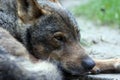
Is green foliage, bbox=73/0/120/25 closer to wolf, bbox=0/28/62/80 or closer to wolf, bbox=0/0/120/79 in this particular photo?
wolf, bbox=0/0/120/79

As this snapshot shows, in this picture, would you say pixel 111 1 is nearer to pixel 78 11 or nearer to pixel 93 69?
pixel 78 11

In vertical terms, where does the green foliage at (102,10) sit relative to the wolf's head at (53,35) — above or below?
above

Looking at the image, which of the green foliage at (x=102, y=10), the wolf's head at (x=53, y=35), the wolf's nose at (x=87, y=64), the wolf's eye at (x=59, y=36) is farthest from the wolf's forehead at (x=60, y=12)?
the green foliage at (x=102, y=10)

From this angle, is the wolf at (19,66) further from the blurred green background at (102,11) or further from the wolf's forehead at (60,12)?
the blurred green background at (102,11)

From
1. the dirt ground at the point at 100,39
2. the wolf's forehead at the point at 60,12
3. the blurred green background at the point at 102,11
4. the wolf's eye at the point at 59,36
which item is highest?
the blurred green background at the point at 102,11

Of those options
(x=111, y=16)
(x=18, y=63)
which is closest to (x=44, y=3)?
(x=18, y=63)

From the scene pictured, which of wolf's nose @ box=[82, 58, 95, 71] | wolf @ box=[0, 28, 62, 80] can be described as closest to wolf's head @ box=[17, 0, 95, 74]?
wolf's nose @ box=[82, 58, 95, 71]

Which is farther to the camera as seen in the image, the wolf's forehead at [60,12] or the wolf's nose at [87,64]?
the wolf's forehead at [60,12]

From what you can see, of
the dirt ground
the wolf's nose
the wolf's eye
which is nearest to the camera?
the wolf's nose
